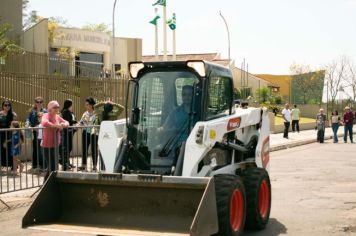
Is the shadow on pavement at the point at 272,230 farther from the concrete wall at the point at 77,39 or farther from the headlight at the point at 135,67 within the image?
the concrete wall at the point at 77,39

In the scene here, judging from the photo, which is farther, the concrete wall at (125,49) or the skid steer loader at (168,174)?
the concrete wall at (125,49)

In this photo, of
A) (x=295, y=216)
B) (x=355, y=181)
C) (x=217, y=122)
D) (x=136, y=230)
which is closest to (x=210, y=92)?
(x=217, y=122)

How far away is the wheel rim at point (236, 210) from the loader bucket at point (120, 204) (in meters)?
0.57

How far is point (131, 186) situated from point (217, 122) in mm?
1380

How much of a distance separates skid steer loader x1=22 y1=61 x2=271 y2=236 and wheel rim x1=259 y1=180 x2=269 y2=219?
1 cm

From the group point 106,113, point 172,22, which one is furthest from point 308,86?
point 106,113

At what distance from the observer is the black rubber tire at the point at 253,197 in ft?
24.7

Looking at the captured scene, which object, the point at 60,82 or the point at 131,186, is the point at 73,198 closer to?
the point at 131,186

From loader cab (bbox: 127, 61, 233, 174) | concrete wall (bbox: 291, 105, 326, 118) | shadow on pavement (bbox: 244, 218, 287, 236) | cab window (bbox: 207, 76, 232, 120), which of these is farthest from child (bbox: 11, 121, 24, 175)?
concrete wall (bbox: 291, 105, 326, 118)

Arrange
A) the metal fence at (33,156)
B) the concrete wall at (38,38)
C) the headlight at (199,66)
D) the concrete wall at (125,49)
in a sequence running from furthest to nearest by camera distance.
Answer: the concrete wall at (125,49)
the concrete wall at (38,38)
the metal fence at (33,156)
the headlight at (199,66)

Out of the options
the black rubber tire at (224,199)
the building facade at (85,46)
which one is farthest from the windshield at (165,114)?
the building facade at (85,46)

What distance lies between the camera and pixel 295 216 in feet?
28.9

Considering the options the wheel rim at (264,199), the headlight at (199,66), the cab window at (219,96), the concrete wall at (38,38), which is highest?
the concrete wall at (38,38)

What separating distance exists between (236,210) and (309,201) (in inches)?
142
